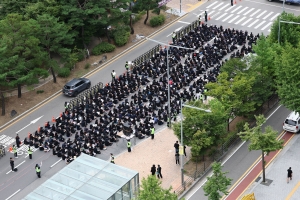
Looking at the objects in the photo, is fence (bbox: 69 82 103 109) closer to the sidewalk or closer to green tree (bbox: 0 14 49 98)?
green tree (bbox: 0 14 49 98)

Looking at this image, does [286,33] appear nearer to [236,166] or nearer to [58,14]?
[236,166]

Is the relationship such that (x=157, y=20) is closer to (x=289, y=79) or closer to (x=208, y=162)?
(x=289, y=79)

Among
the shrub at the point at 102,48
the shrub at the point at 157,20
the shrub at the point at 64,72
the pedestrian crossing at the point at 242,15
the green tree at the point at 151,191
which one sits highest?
the green tree at the point at 151,191

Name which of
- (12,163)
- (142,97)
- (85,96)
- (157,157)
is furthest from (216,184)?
(85,96)

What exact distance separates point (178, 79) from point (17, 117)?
16732 millimetres

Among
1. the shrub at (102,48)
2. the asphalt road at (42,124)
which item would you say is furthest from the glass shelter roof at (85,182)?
the shrub at (102,48)

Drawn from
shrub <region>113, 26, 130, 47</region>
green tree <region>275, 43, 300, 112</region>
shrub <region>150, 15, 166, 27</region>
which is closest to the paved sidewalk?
green tree <region>275, 43, 300, 112</region>

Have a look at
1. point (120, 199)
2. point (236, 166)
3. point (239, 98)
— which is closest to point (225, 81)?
point (239, 98)

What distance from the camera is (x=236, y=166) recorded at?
5325 centimetres

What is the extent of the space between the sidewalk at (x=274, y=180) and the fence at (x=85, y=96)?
760 inches

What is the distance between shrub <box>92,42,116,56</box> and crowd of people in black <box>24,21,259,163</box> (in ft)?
18.9

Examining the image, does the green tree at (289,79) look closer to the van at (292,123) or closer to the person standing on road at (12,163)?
the van at (292,123)

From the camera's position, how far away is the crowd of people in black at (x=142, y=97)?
187 ft

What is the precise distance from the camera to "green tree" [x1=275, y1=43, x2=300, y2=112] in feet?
177
